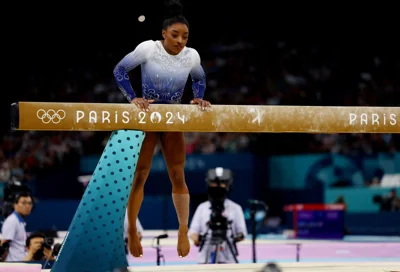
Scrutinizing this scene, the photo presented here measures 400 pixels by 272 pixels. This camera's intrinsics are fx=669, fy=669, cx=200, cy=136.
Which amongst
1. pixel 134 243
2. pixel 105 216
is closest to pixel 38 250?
pixel 134 243

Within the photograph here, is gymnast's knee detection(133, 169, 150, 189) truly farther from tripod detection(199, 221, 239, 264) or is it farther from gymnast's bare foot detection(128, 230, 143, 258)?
tripod detection(199, 221, 239, 264)

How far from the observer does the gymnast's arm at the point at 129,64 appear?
4523 millimetres

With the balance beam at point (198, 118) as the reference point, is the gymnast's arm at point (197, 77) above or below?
above

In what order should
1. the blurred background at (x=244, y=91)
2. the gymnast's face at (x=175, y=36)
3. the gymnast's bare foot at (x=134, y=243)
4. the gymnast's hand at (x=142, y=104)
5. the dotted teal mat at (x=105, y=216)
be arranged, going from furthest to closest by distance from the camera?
the blurred background at (x=244, y=91)
the gymnast's bare foot at (x=134, y=243)
the gymnast's face at (x=175, y=36)
the gymnast's hand at (x=142, y=104)
the dotted teal mat at (x=105, y=216)

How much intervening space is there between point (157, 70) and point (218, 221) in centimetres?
264

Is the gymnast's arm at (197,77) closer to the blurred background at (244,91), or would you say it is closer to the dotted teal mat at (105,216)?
the dotted teal mat at (105,216)

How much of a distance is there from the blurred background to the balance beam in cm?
826

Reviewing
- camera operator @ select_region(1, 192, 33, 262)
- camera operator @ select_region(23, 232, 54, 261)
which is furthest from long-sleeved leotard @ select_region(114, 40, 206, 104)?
camera operator @ select_region(1, 192, 33, 262)

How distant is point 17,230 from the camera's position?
699 cm

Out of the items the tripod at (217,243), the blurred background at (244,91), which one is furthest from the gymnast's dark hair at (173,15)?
A: the blurred background at (244,91)

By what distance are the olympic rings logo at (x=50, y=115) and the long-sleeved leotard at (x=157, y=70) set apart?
17.9 inches

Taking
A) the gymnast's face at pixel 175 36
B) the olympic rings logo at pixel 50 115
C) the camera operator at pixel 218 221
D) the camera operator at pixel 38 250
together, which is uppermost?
the gymnast's face at pixel 175 36

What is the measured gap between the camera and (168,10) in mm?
4652

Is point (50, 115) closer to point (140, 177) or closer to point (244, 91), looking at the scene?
point (140, 177)
